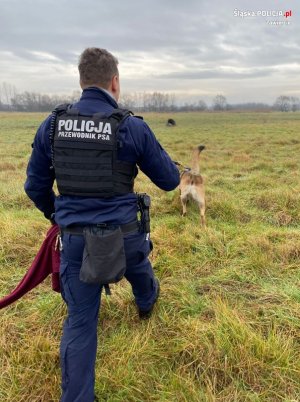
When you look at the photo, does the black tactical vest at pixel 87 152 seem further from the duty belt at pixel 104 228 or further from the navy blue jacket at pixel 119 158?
the duty belt at pixel 104 228

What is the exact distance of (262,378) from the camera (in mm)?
2307

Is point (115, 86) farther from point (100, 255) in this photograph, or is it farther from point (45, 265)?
point (45, 265)

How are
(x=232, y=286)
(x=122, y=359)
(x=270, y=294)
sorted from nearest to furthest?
(x=122, y=359) < (x=270, y=294) < (x=232, y=286)

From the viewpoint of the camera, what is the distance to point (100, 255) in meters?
1.97

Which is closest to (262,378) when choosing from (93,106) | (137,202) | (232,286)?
(232,286)

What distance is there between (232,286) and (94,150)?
7.41 ft

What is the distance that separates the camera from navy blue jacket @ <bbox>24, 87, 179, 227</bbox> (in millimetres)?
1971

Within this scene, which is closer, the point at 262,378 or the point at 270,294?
the point at 262,378

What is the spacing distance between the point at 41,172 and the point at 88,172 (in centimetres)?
46

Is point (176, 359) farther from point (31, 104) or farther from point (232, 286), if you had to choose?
point (31, 104)

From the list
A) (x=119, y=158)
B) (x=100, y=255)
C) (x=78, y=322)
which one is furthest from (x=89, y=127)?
(x=78, y=322)

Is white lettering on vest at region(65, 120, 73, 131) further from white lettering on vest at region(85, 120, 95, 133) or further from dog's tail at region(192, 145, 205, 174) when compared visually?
dog's tail at region(192, 145, 205, 174)

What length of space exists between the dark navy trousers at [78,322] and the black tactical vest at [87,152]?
331mm

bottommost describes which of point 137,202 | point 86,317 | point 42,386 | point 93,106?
point 42,386
